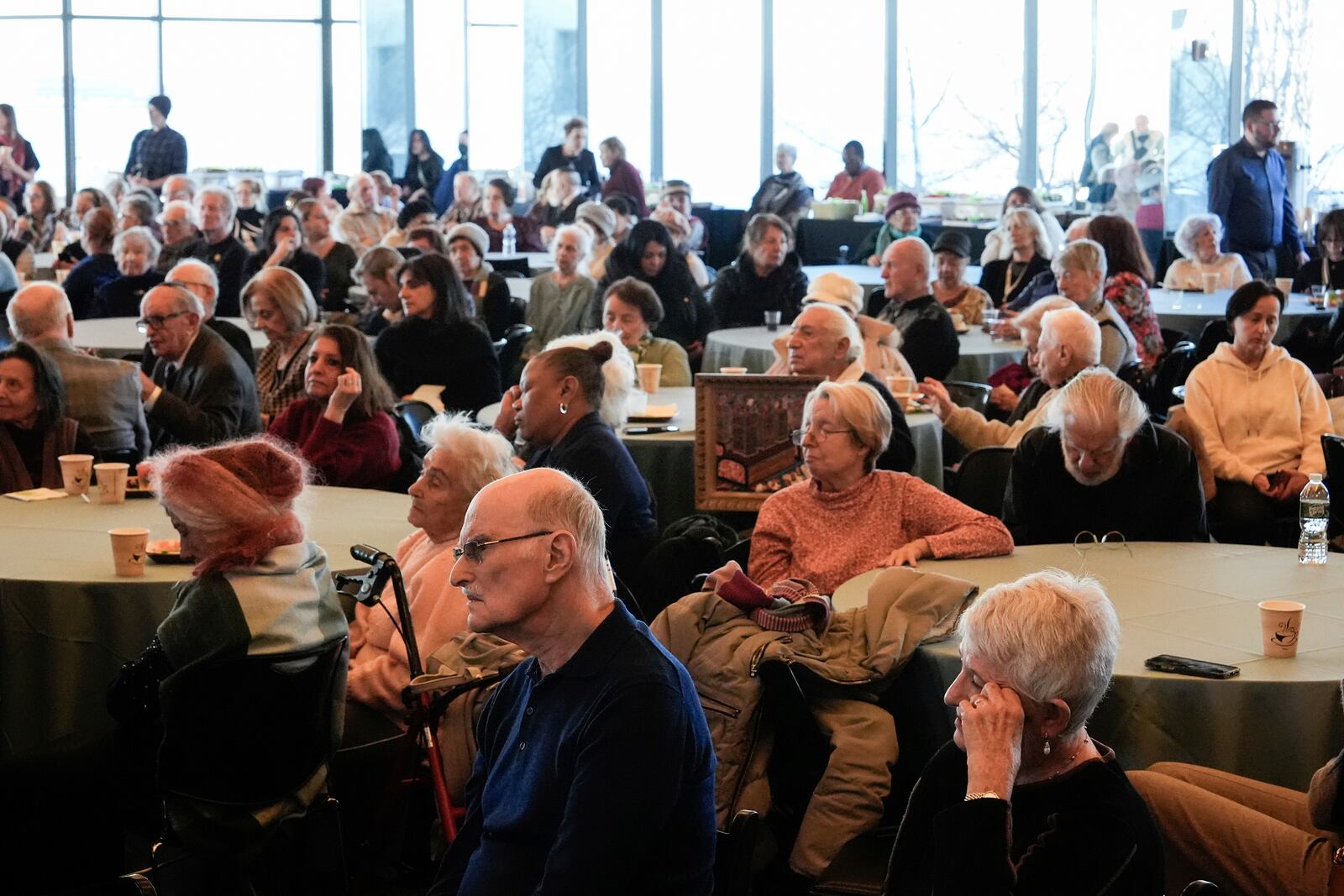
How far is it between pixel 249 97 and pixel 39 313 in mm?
16894

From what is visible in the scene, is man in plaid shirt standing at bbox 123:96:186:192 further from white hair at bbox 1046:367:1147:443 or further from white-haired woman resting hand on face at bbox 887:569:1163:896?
white-haired woman resting hand on face at bbox 887:569:1163:896

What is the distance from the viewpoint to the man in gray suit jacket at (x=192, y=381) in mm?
5695

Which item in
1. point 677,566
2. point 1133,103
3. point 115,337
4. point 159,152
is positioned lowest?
point 677,566

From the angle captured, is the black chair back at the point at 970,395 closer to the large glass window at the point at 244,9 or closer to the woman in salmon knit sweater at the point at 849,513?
the woman in salmon knit sweater at the point at 849,513

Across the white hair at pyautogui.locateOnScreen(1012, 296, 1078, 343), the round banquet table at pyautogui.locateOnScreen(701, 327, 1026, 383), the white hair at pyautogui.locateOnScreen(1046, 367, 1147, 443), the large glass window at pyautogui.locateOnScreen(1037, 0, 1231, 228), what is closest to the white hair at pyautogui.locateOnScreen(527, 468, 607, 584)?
the white hair at pyautogui.locateOnScreen(1046, 367, 1147, 443)

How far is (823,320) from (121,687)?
2897 mm

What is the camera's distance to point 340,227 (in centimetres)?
1288

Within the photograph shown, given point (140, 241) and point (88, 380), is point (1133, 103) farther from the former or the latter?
point (88, 380)

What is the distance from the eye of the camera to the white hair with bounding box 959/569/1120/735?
2.27 meters

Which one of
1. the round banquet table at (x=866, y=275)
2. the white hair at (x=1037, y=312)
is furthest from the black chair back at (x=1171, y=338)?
the round banquet table at (x=866, y=275)

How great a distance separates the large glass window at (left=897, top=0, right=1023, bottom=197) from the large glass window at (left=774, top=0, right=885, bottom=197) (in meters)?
0.27

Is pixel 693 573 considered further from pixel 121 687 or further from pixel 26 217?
pixel 26 217

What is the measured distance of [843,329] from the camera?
5.50m

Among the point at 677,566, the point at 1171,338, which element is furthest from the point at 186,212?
the point at 677,566
